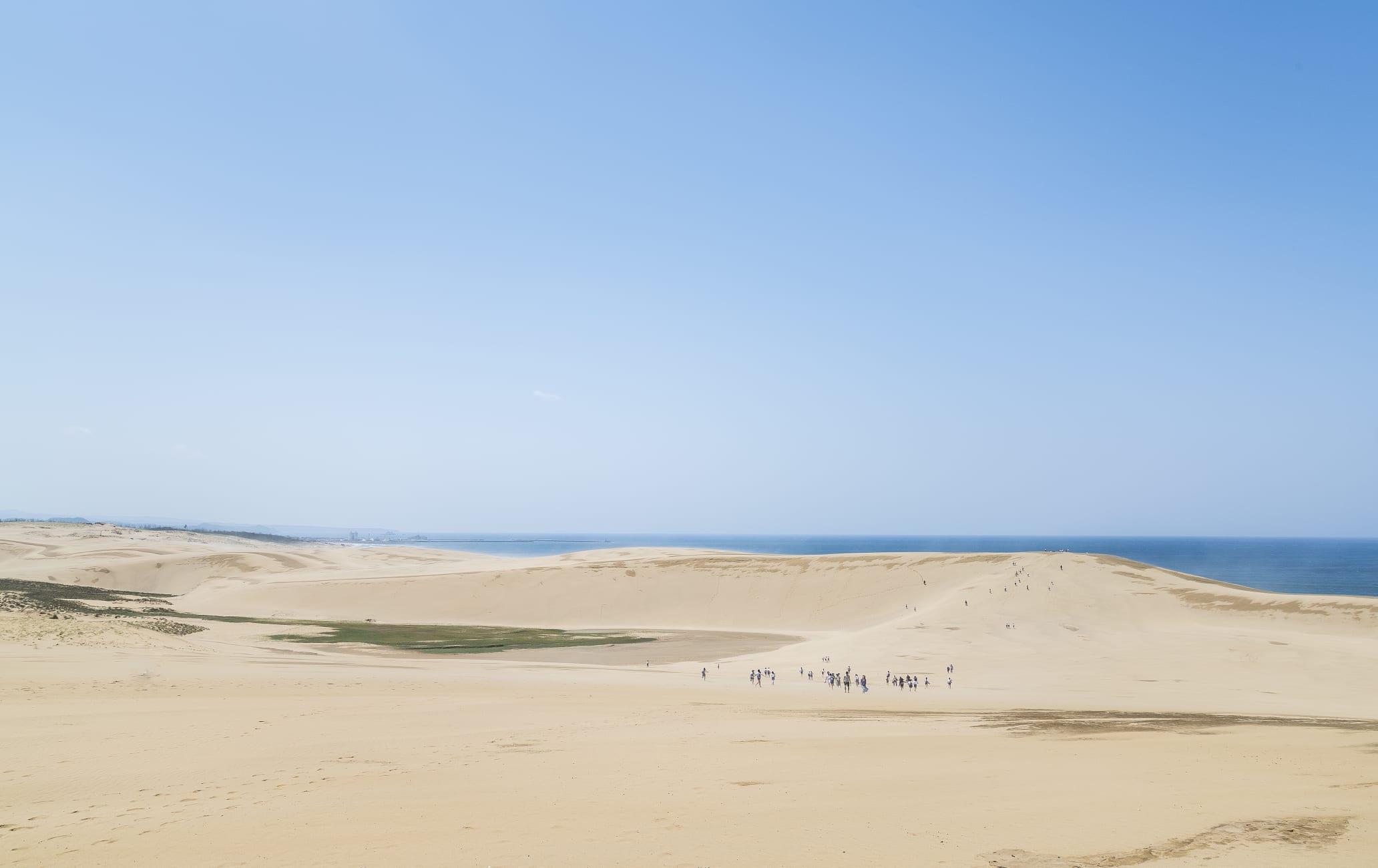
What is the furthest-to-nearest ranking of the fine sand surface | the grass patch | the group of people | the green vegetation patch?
the green vegetation patch → the grass patch → the group of people → the fine sand surface

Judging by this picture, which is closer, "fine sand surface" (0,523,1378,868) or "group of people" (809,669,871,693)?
"fine sand surface" (0,523,1378,868)

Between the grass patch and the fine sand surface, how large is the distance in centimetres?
232

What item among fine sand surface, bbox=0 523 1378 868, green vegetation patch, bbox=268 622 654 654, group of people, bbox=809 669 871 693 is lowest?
green vegetation patch, bbox=268 622 654 654

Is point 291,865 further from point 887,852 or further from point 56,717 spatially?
point 56,717

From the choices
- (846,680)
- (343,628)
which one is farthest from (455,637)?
(846,680)

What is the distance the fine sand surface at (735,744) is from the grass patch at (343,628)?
7.62ft

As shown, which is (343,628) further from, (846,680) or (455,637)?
(846,680)

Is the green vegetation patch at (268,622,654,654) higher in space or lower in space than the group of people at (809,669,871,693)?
lower

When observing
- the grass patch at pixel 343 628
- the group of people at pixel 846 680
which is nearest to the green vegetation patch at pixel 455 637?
the grass patch at pixel 343 628

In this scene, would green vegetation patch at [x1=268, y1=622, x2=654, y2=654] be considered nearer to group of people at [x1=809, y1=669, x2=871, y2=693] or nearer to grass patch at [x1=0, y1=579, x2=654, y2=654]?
grass patch at [x1=0, y1=579, x2=654, y2=654]

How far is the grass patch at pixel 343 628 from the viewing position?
35.8 metres

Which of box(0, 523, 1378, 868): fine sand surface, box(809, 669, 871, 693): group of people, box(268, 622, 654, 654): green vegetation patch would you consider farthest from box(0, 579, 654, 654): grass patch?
box(809, 669, 871, 693): group of people

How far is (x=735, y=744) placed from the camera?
1706cm

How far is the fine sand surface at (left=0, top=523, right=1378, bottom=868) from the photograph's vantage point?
1027cm
